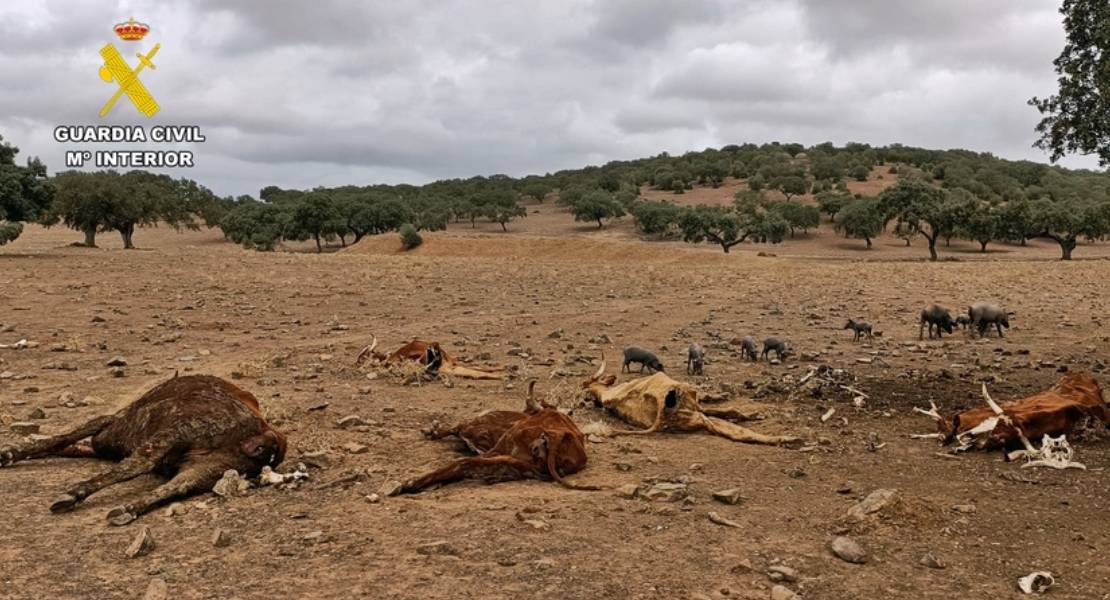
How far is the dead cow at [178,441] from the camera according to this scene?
5.79 meters

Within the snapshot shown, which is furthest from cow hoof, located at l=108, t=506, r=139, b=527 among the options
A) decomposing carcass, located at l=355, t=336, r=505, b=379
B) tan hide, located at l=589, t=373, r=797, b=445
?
decomposing carcass, located at l=355, t=336, r=505, b=379

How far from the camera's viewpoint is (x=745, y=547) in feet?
16.6

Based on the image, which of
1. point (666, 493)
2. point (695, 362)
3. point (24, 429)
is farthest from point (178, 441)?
point (695, 362)

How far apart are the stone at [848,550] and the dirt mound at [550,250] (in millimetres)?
33893

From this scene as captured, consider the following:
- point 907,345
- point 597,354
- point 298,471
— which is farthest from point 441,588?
point 907,345

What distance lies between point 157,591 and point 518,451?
3031 mm

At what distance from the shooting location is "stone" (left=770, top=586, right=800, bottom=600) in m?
4.32

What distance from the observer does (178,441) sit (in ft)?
19.7

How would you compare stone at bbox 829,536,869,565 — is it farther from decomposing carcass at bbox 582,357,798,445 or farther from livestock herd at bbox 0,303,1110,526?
decomposing carcass at bbox 582,357,798,445

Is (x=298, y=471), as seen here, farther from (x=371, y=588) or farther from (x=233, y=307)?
(x=233, y=307)

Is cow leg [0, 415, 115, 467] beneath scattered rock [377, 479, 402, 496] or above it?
above

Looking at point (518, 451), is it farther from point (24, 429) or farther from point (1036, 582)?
point (24, 429)

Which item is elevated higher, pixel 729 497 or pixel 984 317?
pixel 984 317

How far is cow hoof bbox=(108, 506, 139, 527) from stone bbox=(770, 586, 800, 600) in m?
4.20
